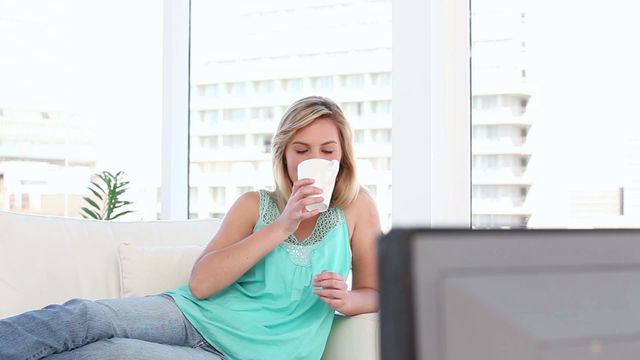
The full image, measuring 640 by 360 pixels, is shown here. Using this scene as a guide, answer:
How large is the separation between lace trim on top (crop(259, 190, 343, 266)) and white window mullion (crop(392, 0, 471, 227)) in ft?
2.44

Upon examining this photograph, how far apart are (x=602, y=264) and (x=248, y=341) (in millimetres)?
1809

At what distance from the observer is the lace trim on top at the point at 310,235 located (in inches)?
88.4

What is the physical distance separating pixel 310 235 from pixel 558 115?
41.7 inches

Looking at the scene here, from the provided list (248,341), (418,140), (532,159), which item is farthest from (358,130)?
(248,341)

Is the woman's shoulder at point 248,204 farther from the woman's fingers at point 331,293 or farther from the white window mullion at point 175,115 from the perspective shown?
the white window mullion at point 175,115

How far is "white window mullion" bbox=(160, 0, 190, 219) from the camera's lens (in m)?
3.82

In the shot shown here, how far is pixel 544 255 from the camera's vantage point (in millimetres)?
409

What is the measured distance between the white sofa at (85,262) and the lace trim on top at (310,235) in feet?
0.66

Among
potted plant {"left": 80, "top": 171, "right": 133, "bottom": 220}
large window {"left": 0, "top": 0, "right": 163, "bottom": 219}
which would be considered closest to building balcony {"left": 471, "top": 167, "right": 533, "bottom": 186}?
potted plant {"left": 80, "top": 171, "right": 133, "bottom": 220}

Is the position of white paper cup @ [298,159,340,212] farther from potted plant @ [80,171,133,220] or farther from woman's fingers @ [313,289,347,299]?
potted plant @ [80,171,133,220]

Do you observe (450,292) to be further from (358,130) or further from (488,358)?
(358,130)

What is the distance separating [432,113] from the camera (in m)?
2.99

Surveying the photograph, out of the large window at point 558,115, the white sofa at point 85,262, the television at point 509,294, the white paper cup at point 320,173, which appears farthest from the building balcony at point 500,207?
the television at point 509,294

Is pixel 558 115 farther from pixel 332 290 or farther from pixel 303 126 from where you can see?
pixel 332 290
